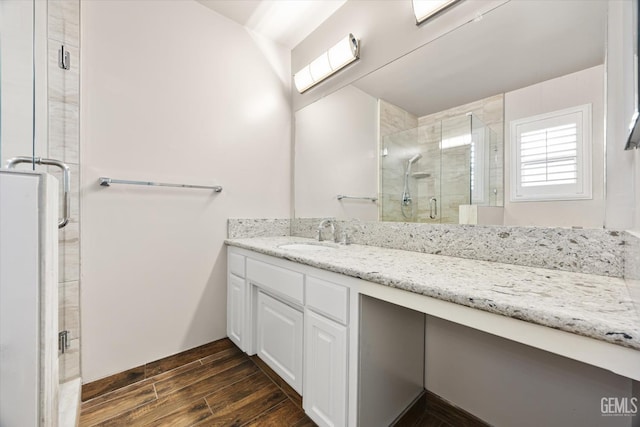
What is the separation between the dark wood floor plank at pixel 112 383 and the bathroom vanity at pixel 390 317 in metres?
0.59

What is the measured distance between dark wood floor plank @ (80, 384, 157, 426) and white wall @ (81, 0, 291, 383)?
0.74 feet

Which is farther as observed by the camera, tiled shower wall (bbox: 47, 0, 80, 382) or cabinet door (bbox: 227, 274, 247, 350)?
cabinet door (bbox: 227, 274, 247, 350)

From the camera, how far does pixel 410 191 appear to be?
1434 millimetres

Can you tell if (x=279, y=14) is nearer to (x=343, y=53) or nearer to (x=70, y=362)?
(x=343, y=53)

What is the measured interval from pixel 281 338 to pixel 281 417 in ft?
1.10

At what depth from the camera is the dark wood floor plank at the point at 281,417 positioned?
45.9 inches

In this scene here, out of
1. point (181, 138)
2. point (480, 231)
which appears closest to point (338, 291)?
point (480, 231)

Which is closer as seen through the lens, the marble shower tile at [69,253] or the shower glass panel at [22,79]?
the shower glass panel at [22,79]

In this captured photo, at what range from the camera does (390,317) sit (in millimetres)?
1079

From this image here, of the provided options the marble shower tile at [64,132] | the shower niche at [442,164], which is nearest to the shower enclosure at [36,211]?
the marble shower tile at [64,132]

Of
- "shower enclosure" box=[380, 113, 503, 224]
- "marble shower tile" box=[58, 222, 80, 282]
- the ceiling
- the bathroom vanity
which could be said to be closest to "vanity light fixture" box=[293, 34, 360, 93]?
the ceiling

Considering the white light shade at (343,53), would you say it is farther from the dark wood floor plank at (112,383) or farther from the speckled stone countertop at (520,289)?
the dark wood floor plank at (112,383)

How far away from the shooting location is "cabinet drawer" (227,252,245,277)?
1.67 m

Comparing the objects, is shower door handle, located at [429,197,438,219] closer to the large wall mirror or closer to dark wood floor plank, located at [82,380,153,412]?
Result: the large wall mirror
